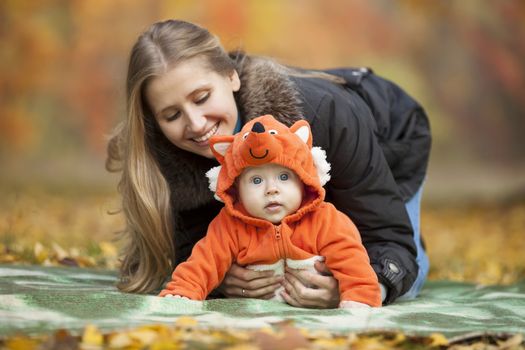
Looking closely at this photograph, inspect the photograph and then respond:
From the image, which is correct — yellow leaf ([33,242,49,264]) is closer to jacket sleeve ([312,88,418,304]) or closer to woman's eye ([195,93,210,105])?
woman's eye ([195,93,210,105])

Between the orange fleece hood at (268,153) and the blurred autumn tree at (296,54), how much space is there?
706 cm

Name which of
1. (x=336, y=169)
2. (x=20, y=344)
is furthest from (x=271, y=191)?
(x=20, y=344)

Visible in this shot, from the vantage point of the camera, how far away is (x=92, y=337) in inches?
89.7

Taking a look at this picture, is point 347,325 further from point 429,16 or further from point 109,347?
point 429,16

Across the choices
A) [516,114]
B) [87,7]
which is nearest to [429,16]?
[516,114]

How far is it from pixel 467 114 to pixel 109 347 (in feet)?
27.8

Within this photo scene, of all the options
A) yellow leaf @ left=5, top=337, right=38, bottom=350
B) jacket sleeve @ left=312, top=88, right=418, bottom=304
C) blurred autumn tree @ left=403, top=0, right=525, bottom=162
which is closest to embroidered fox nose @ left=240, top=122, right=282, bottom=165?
jacket sleeve @ left=312, top=88, right=418, bottom=304

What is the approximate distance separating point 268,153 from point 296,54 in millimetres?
7421

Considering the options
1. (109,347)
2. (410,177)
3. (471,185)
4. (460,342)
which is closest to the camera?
(109,347)

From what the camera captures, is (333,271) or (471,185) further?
(471,185)

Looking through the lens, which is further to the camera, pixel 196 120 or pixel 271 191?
pixel 196 120

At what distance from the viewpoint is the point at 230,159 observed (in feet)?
9.55

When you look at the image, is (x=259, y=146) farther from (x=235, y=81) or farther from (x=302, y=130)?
(x=235, y=81)

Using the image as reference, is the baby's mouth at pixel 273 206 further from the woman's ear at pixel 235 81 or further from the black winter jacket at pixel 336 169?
the woman's ear at pixel 235 81
